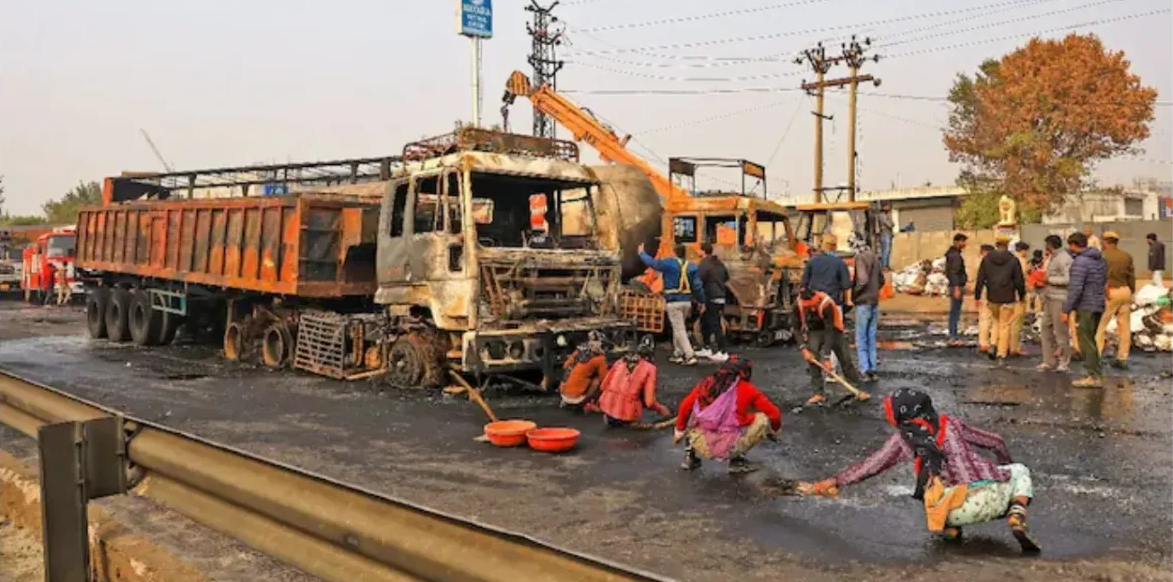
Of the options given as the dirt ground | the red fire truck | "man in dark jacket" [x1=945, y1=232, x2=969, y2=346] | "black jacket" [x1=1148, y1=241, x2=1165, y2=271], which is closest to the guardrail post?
the dirt ground

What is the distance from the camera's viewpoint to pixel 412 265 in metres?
9.61

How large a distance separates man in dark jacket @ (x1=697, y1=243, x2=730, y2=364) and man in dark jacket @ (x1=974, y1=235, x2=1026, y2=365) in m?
3.51

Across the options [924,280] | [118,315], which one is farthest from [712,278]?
[924,280]

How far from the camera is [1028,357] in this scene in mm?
12344

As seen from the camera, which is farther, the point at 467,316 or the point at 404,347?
the point at 404,347

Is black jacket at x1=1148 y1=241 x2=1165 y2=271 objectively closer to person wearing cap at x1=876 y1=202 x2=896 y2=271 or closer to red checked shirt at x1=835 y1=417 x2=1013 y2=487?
person wearing cap at x1=876 y1=202 x2=896 y2=271

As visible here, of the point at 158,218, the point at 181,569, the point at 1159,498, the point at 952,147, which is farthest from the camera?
the point at 952,147

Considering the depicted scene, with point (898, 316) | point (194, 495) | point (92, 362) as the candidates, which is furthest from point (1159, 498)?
point (898, 316)

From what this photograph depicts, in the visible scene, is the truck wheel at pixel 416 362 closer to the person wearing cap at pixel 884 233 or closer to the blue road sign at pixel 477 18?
the blue road sign at pixel 477 18

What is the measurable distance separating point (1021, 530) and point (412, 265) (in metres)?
6.85

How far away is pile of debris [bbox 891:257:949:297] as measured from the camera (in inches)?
985

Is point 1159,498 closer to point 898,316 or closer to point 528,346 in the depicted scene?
point 528,346

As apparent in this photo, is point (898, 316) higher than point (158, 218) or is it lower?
lower

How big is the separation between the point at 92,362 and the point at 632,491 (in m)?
10.6
